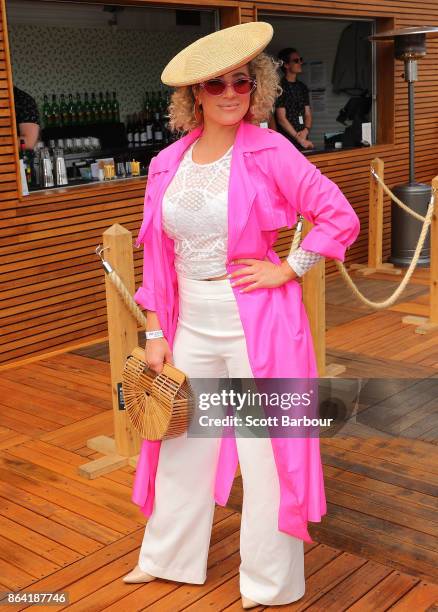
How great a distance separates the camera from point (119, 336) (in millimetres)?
3699

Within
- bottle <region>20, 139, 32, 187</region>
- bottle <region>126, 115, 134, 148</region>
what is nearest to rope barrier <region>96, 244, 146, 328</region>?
bottle <region>20, 139, 32, 187</region>

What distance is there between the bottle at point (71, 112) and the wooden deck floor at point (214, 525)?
3184 millimetres

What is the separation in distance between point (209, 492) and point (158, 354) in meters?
0.49

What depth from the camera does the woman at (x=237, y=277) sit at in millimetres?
2414

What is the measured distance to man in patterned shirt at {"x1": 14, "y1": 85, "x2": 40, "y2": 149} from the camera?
5953 millimetres

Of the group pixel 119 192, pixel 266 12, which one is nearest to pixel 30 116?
pixel 119 192

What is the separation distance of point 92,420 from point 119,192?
2133 millimetres

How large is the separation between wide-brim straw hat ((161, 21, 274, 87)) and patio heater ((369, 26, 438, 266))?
542cm

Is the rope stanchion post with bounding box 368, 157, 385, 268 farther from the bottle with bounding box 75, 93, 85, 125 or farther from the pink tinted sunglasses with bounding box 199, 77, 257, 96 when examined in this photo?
the pink tinted sunglasses with bounding box 199, 77, 257, 96

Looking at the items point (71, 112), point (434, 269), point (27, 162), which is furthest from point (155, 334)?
point (71, 112)

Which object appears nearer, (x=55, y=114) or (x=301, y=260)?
(x=301, y=260)

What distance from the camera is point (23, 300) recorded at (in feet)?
17.9

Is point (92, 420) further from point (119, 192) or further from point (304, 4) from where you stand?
point (304, 4)

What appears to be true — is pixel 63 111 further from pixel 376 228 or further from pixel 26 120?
pixel 376 228
